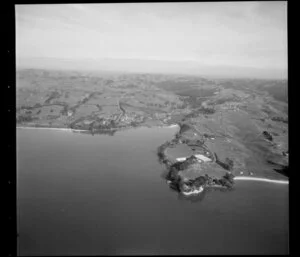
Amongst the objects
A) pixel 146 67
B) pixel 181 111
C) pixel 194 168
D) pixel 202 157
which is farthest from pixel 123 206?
pixel 146 67

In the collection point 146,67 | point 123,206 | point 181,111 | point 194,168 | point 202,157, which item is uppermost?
point 146,67

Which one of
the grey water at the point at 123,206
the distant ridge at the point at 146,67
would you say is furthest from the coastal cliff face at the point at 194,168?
the distant ridge at the point at 146,67

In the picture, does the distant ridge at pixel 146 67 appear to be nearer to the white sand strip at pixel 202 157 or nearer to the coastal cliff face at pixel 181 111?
the coastal cliff face at pixel 181 111

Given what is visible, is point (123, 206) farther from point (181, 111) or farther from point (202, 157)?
point (181, 111)

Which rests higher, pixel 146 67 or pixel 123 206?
pixel 146 67

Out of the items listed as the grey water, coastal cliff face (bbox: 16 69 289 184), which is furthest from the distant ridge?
the grey water

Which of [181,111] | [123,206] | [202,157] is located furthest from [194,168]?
[123,206]

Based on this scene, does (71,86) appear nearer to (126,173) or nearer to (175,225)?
(126,173)

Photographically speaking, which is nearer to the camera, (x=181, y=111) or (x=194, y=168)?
(x=194, y=168)
